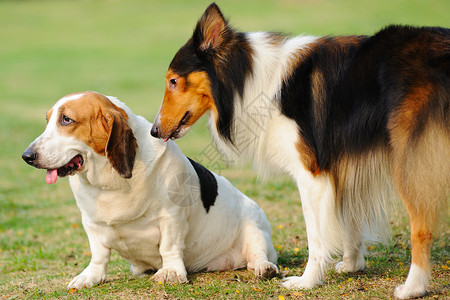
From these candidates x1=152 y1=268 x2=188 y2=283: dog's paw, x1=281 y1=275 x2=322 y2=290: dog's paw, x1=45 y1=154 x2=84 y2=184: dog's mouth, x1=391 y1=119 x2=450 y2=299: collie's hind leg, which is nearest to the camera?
x1=391 y1=119 x2=450 y2=299: collie's hind leg

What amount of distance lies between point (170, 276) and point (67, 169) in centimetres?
120

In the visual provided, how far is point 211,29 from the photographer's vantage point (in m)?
4.59

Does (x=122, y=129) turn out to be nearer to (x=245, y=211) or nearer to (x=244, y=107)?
(x=244, y=107)

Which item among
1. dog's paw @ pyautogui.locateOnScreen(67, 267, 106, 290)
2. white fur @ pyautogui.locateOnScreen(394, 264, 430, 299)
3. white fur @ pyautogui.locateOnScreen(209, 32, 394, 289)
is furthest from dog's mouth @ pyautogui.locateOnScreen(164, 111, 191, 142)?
white fur @ pyautogui.locateOnScreen(394, 264, 430, 299)

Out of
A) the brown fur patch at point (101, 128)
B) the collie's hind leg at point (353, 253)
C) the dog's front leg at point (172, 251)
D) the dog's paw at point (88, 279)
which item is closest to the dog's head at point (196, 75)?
the brown fur patch at point (101, 128)

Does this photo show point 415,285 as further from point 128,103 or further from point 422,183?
point 128,103

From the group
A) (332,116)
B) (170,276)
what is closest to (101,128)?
(170,276)

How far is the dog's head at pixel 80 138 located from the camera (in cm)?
429

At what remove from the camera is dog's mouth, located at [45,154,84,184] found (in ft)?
14.4

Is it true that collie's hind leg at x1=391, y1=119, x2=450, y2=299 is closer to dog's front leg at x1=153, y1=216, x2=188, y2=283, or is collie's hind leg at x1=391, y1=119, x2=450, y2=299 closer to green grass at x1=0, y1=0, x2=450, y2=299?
green grass at x1=0, y1=0, x2=450, y2=299

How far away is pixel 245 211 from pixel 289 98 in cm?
132

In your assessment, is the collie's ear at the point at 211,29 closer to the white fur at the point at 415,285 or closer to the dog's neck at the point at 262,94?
the dog's neck at the point at 262,94

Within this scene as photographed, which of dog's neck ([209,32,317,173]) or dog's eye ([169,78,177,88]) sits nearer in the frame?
dog's neck ([209,32,317,173])

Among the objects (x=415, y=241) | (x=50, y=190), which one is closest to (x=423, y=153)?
(x=415, y=241)
